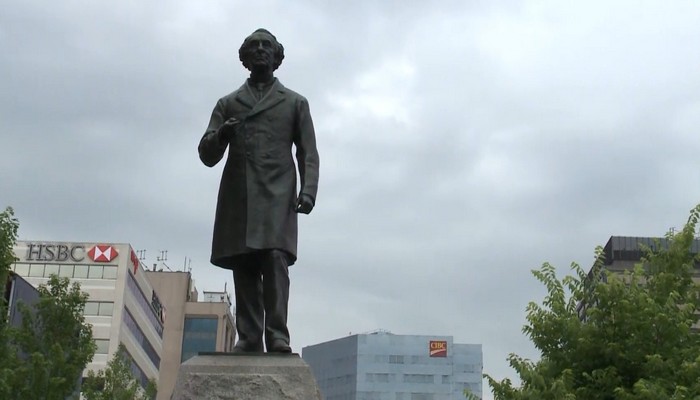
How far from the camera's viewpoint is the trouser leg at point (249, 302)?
7992mm

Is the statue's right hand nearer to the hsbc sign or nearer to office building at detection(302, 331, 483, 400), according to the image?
the hsbc sign

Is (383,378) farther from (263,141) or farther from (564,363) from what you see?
(263,141)

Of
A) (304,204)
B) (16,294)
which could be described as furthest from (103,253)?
(304,204)

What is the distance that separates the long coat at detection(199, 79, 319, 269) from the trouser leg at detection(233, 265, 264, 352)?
135 mm

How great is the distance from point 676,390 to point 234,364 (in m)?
9.18

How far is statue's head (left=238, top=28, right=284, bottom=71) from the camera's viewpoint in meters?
8.31

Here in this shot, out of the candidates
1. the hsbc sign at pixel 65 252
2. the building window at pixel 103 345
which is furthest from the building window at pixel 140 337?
the hsbc sign at pixel 65 252

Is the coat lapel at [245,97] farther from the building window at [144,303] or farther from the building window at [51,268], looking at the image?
the building window at [51,268]

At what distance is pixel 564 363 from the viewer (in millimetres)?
17188

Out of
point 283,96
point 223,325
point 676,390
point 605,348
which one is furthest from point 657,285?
point 223,325

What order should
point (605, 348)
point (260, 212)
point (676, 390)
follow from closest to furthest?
1. point (260, 212)
2. point (676, 390)
3. point (605, 348)

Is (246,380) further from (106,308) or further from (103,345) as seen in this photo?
(106,308)

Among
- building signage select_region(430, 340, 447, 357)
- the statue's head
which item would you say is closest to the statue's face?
the statue's head

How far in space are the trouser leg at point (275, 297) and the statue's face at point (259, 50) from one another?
158 cm
